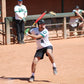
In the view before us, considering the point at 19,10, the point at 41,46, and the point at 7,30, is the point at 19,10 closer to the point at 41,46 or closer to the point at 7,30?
the point at 7,30

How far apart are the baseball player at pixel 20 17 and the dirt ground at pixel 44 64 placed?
410 mm

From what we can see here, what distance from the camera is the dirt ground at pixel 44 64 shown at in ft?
25.2

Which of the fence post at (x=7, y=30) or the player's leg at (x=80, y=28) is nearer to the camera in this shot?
the fence post at (x=7, y=30)

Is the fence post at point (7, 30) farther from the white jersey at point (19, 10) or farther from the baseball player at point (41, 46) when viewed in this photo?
the baseball player at point (41, 46)

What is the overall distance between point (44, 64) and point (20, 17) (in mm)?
3501

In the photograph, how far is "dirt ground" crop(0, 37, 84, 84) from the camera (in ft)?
25.2

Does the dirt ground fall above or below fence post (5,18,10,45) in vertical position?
below

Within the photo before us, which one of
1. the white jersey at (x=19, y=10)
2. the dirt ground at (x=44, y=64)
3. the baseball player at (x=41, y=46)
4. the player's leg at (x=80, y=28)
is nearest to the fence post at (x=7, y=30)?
the dirt ground at (x=44, y=64)

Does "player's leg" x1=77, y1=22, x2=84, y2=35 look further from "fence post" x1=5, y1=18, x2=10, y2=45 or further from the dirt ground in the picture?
"fence post" x1=5, y1=18, x2=10, y2=45

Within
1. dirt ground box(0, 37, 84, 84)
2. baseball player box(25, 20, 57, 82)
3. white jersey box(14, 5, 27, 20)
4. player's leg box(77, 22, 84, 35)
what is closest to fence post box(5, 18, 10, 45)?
dirt ground box(0, 37, 84, 84)

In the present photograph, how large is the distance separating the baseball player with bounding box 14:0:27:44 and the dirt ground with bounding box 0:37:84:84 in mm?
410

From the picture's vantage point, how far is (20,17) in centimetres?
1236

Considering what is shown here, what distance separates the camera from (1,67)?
9.15 m

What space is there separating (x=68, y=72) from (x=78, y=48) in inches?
140
